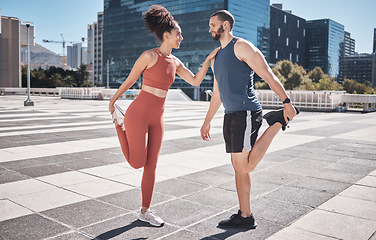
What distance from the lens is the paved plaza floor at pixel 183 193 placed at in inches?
130

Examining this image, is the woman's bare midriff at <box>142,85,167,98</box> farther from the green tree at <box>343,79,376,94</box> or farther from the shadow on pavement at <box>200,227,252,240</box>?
the green tree at <box>343,79,376,94</box>

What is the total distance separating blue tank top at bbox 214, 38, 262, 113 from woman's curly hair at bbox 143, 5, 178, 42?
611 mm

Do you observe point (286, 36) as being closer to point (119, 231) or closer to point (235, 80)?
point (235, 80)

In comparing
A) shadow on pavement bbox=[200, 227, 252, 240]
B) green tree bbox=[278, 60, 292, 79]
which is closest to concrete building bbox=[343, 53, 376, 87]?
green tree bbox=[278, 60, 292, 79]

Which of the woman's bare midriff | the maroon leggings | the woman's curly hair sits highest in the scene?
the woman's curly hair

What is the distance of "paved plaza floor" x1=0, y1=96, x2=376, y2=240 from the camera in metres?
3.31

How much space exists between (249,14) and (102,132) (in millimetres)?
96288

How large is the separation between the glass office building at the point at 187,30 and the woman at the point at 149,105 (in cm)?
9079

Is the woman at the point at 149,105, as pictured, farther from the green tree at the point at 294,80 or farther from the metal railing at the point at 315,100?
the green tree at the point at 294,80

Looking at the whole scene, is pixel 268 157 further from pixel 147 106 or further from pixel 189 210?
pixel 147 106

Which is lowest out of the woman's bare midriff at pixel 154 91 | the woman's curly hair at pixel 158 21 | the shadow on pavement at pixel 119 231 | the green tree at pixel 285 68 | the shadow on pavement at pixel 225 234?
the shadow on pavement at pixel 225 234

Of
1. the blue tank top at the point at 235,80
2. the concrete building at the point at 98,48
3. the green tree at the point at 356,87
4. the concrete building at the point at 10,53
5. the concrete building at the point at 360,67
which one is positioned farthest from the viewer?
the concrete building at the point at 360,67

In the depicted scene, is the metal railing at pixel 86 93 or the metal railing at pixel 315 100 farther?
the metal railing at pixel 86 93

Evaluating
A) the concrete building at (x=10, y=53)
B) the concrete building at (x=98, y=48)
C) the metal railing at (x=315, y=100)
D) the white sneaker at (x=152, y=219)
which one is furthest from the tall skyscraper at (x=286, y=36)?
the white sneaker at (x=152, y=219)
